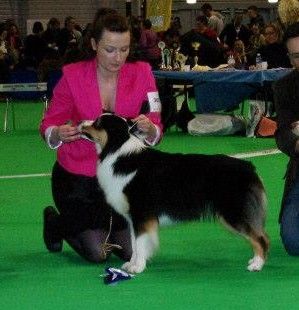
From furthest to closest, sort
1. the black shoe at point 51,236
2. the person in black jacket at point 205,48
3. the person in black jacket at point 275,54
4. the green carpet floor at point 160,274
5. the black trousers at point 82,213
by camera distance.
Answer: the person in black jacket at point 205,48 < the person in black jacket at point 275,54 < the black shoe at point 51,236 < the black trousers at point 82,213 < the green carpet floor at point 160,274

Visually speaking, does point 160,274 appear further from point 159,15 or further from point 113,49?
point 159,15

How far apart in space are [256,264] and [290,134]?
28.3 inches

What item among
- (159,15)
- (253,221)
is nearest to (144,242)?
(253,221)

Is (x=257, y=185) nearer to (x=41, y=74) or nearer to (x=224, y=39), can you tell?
(x=41, y=74)

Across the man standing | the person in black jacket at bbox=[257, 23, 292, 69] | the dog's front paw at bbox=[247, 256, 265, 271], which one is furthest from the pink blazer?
the man standing

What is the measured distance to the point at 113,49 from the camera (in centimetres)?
441

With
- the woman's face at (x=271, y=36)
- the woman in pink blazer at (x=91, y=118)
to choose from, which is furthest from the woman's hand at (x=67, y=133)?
the woman's face at (x=271, y=36)

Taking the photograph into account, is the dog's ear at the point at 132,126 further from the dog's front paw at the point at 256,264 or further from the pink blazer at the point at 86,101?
the dog's front paw at the point at 256,264

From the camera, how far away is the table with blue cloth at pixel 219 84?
10.4 meters

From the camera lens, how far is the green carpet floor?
12.1 ft

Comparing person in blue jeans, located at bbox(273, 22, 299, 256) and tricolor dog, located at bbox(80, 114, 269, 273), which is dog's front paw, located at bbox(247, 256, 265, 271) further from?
person in blue jeans, located at bbox(273, 22, 299, 256)

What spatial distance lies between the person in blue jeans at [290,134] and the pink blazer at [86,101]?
25.6 inches

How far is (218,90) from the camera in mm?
11508

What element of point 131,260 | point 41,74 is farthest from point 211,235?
point 41,74
